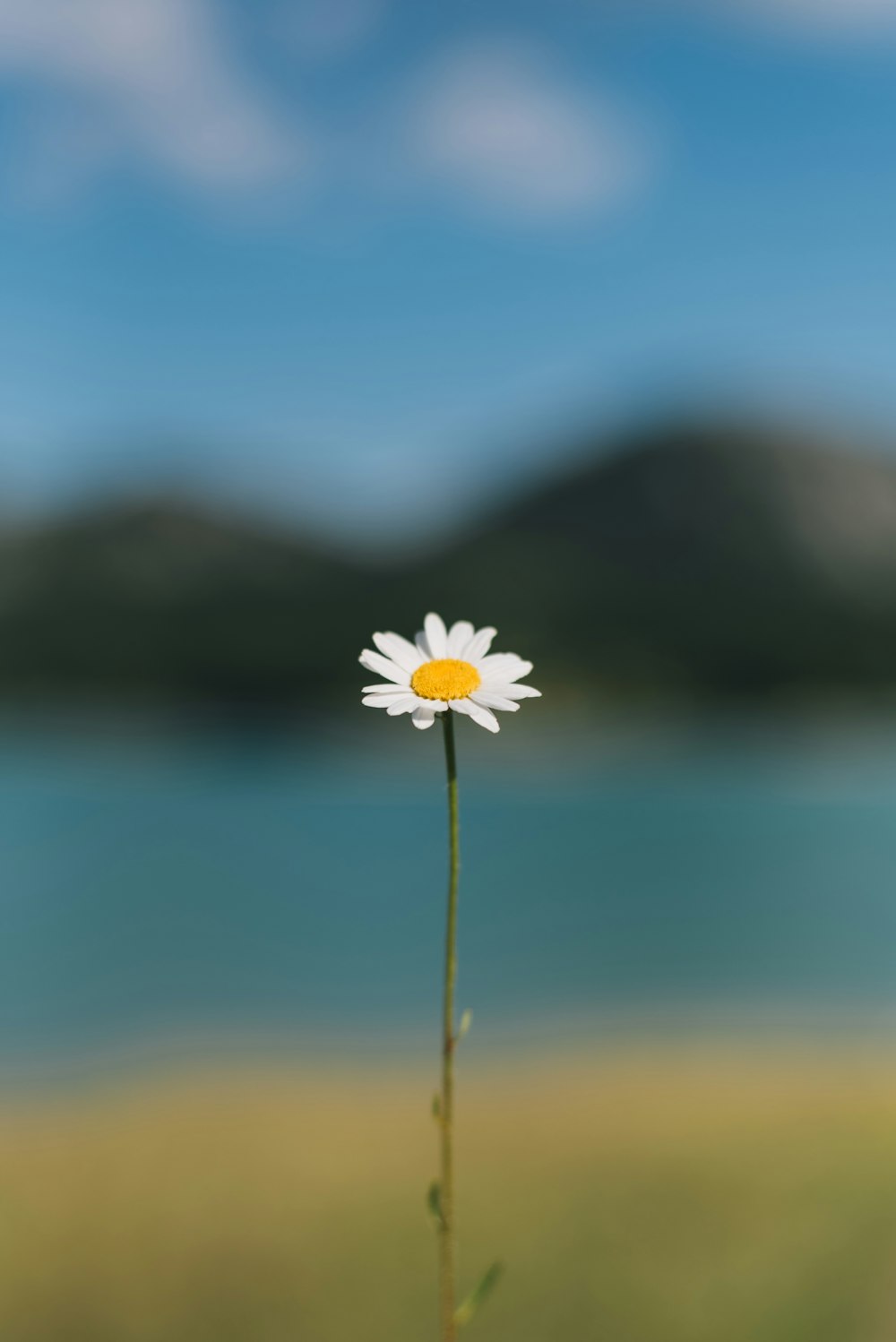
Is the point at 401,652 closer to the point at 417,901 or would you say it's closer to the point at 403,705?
the point at 403,705

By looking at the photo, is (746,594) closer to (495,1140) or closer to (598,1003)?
(598,1003)

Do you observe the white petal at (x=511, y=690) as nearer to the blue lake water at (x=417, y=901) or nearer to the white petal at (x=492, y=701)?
the white petal at (x=492, y=701)

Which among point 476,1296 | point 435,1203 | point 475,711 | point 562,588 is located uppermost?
point 562,588

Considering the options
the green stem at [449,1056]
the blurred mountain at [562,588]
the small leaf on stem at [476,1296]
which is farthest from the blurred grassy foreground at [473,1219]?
the blurred mountain at [562,588]

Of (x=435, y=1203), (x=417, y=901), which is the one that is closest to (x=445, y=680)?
(x=435, y=1203)

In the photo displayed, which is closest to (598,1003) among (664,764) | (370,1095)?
(370,1095)

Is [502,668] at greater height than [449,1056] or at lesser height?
greater
